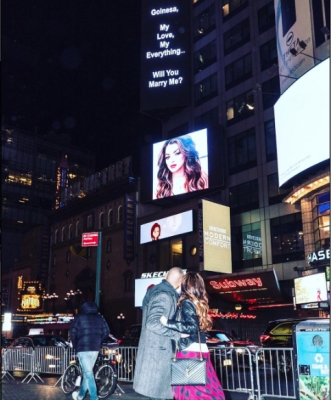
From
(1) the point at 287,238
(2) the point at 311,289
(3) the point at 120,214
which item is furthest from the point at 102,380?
(3) the point at 120,214

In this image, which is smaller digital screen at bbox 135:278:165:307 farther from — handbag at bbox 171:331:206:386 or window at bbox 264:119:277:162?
handbag at bbox 171:331:206:386

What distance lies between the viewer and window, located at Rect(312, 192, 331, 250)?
86.4ft

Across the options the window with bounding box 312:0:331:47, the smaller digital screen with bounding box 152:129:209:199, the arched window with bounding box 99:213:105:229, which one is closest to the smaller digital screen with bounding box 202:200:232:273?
the smaller digital screen with bounding box 152:129:209:199

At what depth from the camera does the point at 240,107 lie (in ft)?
124

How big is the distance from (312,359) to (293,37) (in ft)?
85.7

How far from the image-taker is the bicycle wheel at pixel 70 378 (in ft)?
36.5

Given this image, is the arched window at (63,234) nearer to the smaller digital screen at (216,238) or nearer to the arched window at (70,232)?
the arched window at (70,232)

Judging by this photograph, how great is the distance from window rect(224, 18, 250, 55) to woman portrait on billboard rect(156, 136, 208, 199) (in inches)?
345

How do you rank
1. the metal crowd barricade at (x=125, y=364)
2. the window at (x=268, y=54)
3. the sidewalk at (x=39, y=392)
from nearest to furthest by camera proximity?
the sidewalk at (x=39, y=392) < the metal crowd barricade at (x=125, y=364) < the window at (x=268, y=54)

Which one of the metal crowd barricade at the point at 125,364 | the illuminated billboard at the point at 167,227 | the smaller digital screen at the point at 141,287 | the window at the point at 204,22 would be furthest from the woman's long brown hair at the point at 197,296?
the window at the point at 204,22

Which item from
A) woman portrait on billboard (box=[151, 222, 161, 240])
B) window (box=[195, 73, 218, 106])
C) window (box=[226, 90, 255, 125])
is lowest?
woman portrait on billboard (box=[151, 222, 161, 240])

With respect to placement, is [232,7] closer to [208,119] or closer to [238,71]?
[238,71]

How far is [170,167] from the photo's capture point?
39812 millimetres

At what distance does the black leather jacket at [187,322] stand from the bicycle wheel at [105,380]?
18.4ft
